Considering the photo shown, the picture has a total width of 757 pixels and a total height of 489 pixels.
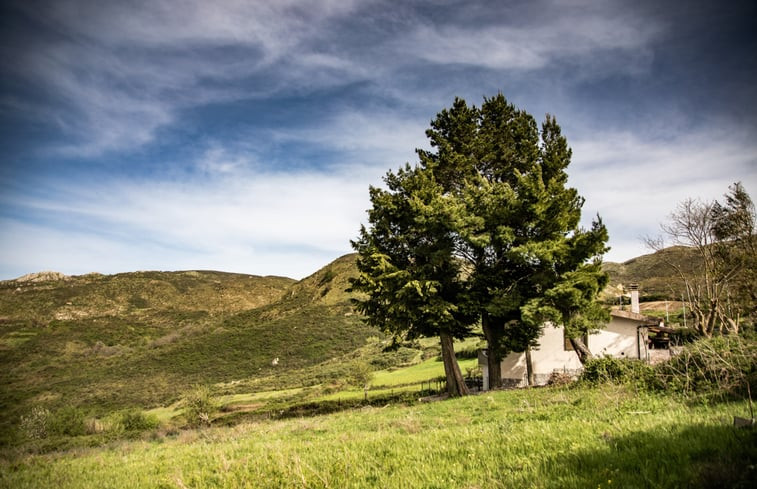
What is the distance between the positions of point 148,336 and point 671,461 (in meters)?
104

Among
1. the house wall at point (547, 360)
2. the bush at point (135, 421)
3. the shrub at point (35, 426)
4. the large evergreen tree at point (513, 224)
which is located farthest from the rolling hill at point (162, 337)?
the large evergreen tree at point (513, 224)

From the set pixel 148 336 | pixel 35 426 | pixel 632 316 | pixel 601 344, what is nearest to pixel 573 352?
pixel 601 344

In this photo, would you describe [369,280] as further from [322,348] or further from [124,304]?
[124,304]

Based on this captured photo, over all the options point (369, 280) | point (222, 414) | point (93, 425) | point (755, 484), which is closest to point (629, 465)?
point (755, 484)

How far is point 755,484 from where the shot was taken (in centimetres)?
341

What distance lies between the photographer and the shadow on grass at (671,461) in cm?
380

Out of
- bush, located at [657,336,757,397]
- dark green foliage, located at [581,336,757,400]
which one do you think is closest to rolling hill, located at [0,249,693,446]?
dark green foliage, located at [581,336,757,400]

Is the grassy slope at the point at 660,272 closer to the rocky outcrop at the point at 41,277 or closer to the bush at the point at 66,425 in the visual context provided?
the bush at the point at 66,425

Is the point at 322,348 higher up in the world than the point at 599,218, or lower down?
lower down

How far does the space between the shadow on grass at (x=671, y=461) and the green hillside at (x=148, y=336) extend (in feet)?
192

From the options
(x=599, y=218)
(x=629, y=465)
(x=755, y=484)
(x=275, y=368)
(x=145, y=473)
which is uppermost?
(x=599, y=218)

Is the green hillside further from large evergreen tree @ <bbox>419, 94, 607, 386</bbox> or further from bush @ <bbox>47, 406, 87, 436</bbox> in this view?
large evergreen tree @ <bbox>419, 94, 607, 386</bbox>

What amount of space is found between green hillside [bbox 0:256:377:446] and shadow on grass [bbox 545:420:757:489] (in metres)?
58.4

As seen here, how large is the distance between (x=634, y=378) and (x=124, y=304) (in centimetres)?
11750
